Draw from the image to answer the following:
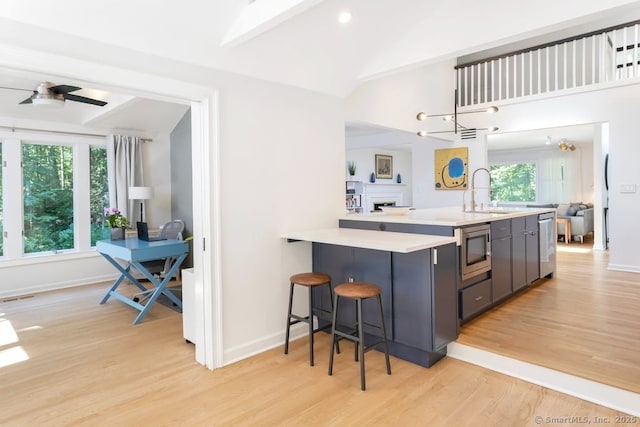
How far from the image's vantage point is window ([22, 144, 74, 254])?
17.1ft

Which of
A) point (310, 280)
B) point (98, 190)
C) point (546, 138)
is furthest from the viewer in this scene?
point (546, 138)

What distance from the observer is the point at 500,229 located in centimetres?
360

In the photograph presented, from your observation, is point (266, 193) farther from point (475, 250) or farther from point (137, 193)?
point (137, 193)

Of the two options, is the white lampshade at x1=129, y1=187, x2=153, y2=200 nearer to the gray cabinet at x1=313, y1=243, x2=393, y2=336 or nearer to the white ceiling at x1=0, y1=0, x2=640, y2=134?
the white ceiling at x1=0, y1=0, x2=640, y2=134

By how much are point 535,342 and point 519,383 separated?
50 centimetres

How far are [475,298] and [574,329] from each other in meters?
0.78

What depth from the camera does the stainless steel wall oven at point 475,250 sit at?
9.85 feet

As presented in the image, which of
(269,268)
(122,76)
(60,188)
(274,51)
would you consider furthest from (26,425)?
(60,188)

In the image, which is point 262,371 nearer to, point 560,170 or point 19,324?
point 19,324

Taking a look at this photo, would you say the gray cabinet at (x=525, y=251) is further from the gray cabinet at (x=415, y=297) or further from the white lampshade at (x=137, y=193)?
the white lampshade at (x=137, y=193)

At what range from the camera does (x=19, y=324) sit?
3777mm

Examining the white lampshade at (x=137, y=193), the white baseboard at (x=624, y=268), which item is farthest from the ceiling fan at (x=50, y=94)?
the white baseboard at (x=624, y=268)

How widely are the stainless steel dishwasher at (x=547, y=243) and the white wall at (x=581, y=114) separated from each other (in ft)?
3.93

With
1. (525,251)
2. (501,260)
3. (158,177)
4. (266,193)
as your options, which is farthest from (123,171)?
(525,251)
